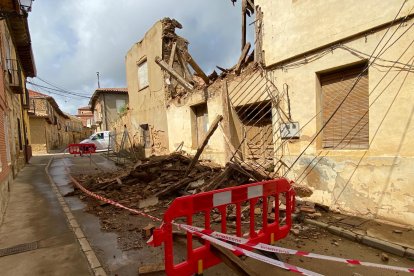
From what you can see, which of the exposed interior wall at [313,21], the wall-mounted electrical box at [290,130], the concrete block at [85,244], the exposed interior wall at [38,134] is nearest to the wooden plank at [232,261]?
the concrete block at [85,244]

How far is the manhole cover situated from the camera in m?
4.62

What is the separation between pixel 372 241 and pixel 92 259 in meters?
4.48

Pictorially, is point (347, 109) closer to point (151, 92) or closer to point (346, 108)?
point (346, 108)

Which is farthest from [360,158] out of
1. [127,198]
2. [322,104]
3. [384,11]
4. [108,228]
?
[127,198]

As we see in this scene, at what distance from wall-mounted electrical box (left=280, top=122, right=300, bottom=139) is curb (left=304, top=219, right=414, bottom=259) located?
229cm

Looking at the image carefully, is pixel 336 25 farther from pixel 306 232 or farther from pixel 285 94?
pixel 306 232

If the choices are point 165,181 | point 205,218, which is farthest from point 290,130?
point 205,218

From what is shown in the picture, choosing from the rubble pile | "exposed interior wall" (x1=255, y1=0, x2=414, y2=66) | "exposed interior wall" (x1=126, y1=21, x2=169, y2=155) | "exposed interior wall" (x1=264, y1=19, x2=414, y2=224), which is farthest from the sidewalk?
"exposed interior wall" (x1=126, y1=21, x2=169, y2=155)

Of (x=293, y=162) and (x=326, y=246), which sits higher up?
(x=293, y=162)

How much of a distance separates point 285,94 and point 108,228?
525cm

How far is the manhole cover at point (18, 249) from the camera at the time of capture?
4622mm

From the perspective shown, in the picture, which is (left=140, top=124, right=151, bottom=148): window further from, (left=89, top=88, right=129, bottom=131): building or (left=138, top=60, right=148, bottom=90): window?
(left=89, top=88, right=129, bottom=131): building

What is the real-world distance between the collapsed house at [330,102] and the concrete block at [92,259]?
4.75 metres

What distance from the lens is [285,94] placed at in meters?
7.13
